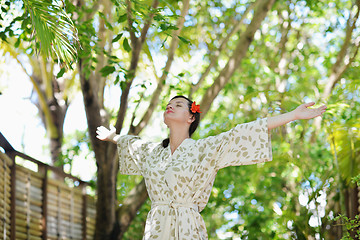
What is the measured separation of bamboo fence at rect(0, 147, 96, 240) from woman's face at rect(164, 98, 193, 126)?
51.1 inches

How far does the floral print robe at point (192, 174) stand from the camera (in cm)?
285

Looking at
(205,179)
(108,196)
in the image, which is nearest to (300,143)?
(108,196)

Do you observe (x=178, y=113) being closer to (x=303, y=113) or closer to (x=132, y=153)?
(x=132, y=153)

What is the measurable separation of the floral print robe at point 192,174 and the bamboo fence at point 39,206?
52.3 inches

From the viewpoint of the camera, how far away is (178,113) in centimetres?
310

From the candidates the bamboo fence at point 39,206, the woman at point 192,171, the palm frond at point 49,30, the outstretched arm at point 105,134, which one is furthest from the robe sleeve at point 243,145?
the bamboo fence at point 39,206

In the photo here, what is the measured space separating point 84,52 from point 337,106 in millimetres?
2210

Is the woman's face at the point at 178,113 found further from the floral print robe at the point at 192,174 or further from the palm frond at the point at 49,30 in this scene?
the palm frond at the point at 49,30

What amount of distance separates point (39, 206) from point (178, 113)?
7.03 feet

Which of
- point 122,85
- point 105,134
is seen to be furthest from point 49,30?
point 122,85

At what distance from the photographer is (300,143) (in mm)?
6660

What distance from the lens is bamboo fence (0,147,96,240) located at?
3.99 m

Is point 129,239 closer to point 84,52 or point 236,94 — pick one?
point 236,94

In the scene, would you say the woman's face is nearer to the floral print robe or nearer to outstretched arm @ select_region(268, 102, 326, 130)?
the floral print robe
